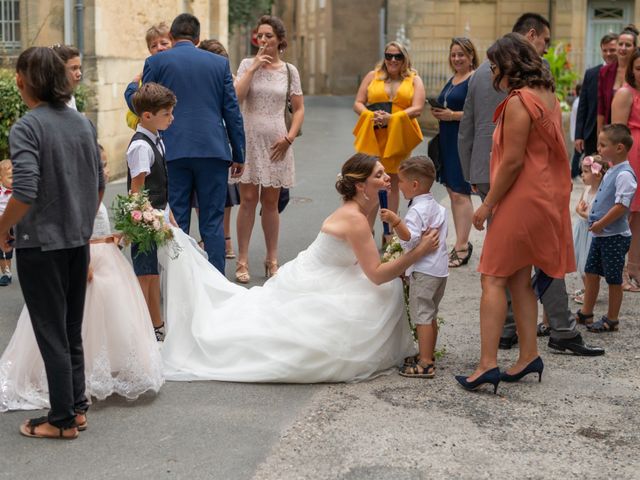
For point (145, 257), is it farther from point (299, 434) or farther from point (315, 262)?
point (299, 434)

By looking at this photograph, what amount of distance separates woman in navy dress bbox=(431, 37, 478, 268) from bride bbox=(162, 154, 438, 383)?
3.37m

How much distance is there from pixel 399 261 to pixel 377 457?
162cm

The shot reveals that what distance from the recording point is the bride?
20.5 ft

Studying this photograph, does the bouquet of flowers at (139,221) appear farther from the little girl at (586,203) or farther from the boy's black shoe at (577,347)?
the little girl at (586,203)

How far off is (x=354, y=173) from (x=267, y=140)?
2.70 m

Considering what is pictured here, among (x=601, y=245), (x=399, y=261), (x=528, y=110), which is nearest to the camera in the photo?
(x=528, y=110)

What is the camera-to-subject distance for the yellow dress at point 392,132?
1009cm

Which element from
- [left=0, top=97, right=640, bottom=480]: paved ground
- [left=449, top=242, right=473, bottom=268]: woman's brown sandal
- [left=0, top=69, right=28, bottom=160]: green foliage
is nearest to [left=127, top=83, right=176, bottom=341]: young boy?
[left=0, top=97, right=640, bottom=480]: paved ground

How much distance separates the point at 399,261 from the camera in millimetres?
6375

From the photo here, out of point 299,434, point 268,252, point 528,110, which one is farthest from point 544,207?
point 268,252

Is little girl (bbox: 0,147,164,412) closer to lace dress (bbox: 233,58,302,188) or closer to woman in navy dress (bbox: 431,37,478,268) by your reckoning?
lace dress (bbox: 233,58,302,188)

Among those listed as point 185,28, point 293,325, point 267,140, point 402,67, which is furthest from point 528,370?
point 402,67

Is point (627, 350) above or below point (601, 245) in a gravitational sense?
below

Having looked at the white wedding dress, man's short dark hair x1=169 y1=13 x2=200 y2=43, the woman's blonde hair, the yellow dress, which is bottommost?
the white wedding dress
